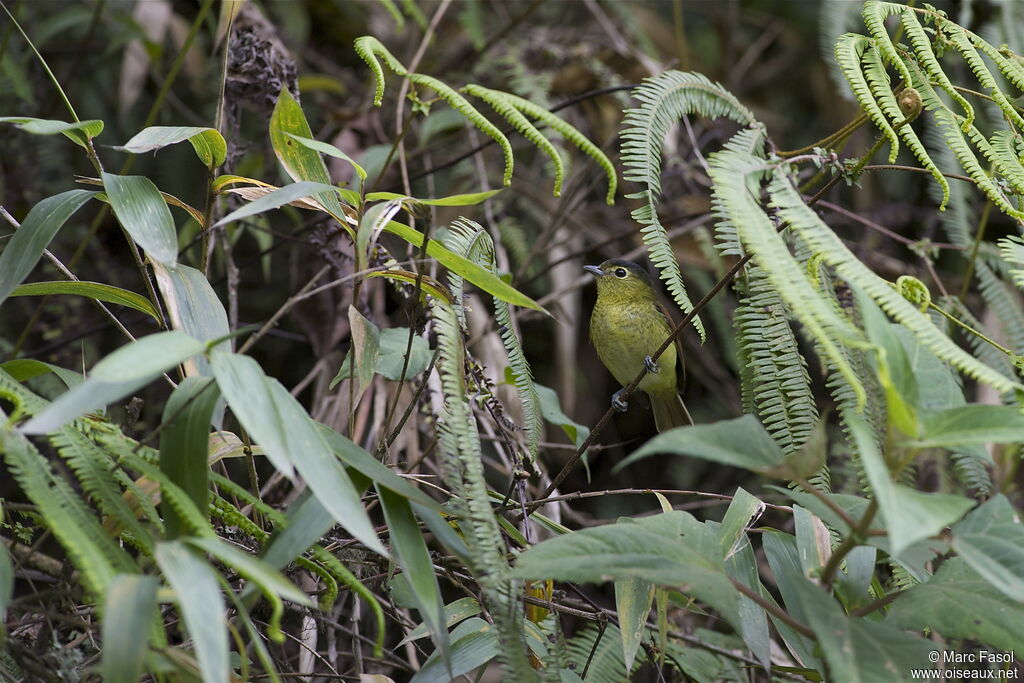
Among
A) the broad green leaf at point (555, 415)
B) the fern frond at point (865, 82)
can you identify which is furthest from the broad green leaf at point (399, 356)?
the fern frond at point (865, 82)

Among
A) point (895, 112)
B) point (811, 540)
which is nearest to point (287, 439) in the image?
point (811, 540)

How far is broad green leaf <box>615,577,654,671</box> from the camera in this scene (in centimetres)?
170

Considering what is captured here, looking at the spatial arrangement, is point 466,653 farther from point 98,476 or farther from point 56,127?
point 56,127

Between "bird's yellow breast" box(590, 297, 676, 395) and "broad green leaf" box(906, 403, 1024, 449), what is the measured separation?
7.74 ft

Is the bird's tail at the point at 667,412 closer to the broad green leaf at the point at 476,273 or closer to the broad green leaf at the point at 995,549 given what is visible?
the broad green leaf at the point at 476,273

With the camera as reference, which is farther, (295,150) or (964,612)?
(295,150)

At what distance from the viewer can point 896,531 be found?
100 centimetres

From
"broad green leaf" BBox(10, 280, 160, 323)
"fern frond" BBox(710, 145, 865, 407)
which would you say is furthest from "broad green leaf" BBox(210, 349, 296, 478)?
"fern frond" BBox(710, 145, 865, 407)

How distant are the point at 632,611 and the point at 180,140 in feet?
3.95

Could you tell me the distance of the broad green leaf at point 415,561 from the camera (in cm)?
137

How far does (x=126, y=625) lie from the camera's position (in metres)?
1.07

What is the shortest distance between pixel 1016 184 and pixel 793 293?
797 millimetres

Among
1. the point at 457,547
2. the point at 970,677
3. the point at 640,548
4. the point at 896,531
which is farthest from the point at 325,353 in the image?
the point at 896,531

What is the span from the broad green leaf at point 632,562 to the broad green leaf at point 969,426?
36cm
